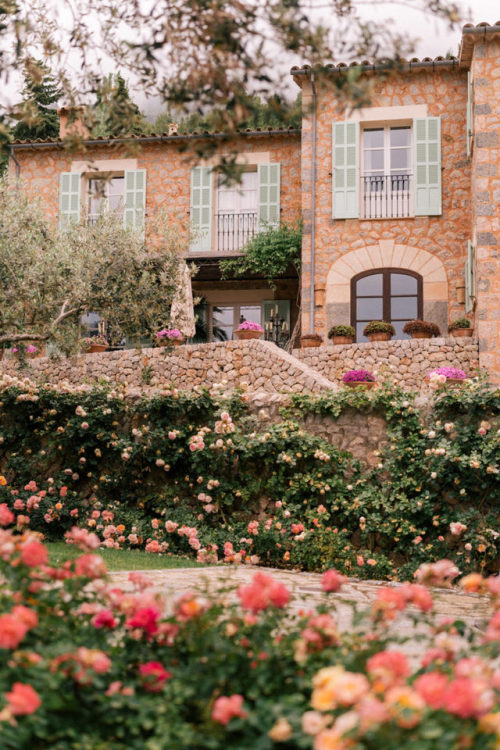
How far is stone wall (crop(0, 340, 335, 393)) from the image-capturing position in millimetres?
10773

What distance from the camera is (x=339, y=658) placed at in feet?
8.02

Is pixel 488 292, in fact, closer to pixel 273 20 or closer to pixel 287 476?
pixel 287 476

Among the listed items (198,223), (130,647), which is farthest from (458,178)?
(130,647)

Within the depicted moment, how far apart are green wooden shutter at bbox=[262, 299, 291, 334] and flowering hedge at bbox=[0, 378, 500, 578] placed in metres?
8.59

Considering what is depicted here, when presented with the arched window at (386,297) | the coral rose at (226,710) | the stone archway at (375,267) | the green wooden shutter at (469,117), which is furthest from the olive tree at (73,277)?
the coral rose at (226,710)

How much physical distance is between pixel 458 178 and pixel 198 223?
5609 mm

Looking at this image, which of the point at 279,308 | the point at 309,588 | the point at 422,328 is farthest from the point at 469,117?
the point at 309,588

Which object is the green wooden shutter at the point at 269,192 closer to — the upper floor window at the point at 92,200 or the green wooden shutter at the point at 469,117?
the upper floor window at the point at 92,200

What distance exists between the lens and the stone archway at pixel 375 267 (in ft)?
48.9

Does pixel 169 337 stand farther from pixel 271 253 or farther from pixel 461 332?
pixel 461 332

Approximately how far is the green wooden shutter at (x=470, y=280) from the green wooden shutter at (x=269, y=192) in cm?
473

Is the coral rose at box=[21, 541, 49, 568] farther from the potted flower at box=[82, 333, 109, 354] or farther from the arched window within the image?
the arched window

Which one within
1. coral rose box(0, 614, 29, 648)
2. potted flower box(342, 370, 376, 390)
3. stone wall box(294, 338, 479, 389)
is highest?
stone wall box(294, 338, 479, 389)

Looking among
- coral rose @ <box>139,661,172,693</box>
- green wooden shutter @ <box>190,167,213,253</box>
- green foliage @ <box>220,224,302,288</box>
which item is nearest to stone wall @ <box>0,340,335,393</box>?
green foliage @ <box>220,224,302,288</box>
